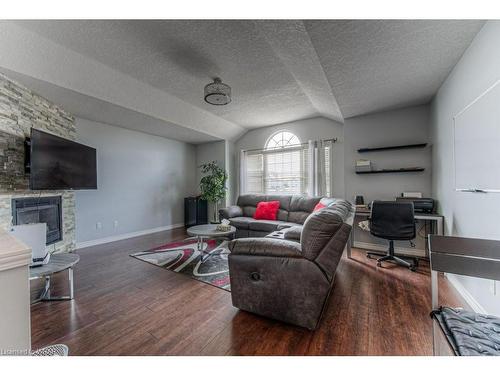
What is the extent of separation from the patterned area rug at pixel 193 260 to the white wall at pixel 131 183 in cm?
135

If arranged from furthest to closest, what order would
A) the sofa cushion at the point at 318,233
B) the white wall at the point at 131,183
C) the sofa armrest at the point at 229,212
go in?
1. the sofa armrest at the point at 229,212
2. the white wall at the point at 131,183
3. the sofa cushion at the point at 318,233

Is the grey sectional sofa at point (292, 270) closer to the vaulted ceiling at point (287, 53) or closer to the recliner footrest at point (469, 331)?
the recliner footrest at point (469, 331)

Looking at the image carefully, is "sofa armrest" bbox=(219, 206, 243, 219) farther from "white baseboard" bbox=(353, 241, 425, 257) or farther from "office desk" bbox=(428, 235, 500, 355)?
"office desk" bbox=(428, 235, 500, 355)

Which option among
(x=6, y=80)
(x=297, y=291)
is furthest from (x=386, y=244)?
(x=6, y=80)

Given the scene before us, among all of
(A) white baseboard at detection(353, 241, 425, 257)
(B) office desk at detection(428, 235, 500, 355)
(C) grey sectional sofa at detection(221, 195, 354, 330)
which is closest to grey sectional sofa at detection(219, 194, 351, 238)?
(A) white baseboard at detection(353, 241, 425, 257)

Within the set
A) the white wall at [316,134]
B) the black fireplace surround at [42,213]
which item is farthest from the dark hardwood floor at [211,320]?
the white wall at [316,134]

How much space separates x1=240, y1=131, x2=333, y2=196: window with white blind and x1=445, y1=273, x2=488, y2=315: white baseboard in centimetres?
240

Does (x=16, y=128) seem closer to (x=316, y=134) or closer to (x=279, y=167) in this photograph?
(x=279, y=167)

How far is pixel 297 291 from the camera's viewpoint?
1578 mm

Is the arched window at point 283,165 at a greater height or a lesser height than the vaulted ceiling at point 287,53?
lesser

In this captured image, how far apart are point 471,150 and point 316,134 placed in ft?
9.43

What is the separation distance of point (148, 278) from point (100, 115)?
300 centimetres

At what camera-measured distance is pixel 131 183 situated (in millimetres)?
4707

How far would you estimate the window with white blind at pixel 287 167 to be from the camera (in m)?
4.49
